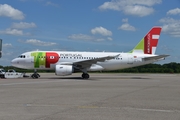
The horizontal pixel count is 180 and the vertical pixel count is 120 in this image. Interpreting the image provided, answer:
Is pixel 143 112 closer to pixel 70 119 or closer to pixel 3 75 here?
pixel 70 119

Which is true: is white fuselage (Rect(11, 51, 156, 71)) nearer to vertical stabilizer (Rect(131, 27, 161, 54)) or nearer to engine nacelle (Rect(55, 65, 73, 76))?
vertical stabilizer (Rect(131, 27, 161, 54))

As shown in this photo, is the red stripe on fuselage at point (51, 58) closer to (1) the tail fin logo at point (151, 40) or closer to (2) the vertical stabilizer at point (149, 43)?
(2) the vertical stabilizer at point (149, 43)

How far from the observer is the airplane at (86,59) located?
33794 mm

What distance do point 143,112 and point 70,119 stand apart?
2.71m

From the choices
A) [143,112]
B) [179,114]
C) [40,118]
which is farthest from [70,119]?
[179,114]

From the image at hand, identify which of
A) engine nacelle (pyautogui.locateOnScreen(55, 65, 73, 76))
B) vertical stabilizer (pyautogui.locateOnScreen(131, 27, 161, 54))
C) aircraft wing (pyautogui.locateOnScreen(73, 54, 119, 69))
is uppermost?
vertical stabilizer (pyautogui.locateOnScreen(131, 27, 161, 54))

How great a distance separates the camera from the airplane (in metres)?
33.8

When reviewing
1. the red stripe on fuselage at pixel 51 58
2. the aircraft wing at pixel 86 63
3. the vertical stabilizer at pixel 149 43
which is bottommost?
the aircraft wing at pixel 86 63

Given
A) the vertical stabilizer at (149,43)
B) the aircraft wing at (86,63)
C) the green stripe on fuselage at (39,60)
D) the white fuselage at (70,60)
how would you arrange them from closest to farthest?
the aircraft wing at (86,63) < the green stripe on fuselage at (39,60) < the white fuselage at (70,60) < the vertical stabilizer at (149,43)

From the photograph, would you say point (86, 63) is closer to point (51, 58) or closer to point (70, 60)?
point (70, 60)

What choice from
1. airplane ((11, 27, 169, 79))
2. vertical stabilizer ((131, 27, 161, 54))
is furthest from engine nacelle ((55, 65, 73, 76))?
vertical stabilizer ((131, 27, 161, 54))

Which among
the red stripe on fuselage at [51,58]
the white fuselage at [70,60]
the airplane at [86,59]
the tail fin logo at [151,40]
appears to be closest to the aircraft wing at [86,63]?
the airplane at [86,59]

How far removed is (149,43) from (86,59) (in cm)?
929

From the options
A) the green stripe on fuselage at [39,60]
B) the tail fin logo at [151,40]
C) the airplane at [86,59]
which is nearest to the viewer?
the airplane at [86,59]
